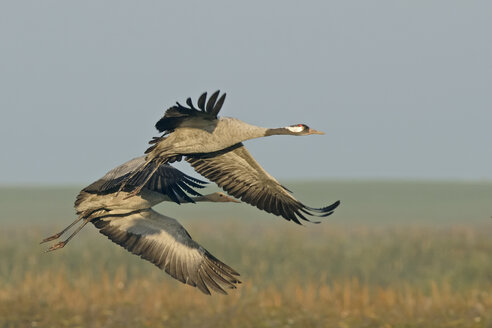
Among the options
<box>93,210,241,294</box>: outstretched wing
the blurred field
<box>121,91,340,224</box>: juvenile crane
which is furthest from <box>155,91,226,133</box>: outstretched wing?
the blurred field

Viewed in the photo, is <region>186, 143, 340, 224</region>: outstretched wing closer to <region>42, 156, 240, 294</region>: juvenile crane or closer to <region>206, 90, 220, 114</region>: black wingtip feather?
<region>42, 156, 240, 294</region>: juvenile crane

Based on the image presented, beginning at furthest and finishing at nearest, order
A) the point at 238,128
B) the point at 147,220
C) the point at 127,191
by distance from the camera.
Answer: the point at 147,220
the point at 127,191
the point at 238,128

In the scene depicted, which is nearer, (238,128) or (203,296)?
(238,128)

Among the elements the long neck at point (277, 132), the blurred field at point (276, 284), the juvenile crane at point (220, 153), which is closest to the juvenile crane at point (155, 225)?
the juvenile crane at point (220, 153)

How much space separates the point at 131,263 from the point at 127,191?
9.80m

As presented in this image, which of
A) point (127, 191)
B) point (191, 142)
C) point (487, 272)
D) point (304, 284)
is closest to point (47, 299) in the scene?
point (304, 284)

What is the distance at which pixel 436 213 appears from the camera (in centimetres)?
5056

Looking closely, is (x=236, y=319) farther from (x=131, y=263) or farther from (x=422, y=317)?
(x=131, y=263)

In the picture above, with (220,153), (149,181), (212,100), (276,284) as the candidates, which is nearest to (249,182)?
(220,153)

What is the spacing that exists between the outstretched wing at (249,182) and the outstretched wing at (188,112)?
1420 millimetres

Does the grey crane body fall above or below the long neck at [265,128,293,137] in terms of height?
below

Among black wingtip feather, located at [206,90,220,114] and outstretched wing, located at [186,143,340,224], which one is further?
outstretched wing, located at [186,143,340,224]

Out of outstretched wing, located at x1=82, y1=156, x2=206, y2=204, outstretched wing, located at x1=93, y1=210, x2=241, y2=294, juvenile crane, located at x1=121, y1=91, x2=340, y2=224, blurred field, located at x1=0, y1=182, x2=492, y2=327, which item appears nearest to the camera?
juvenile crane, located at x1=121, y1=91, x2=340, y2=224

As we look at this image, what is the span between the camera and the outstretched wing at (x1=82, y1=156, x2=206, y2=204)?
368 inches
